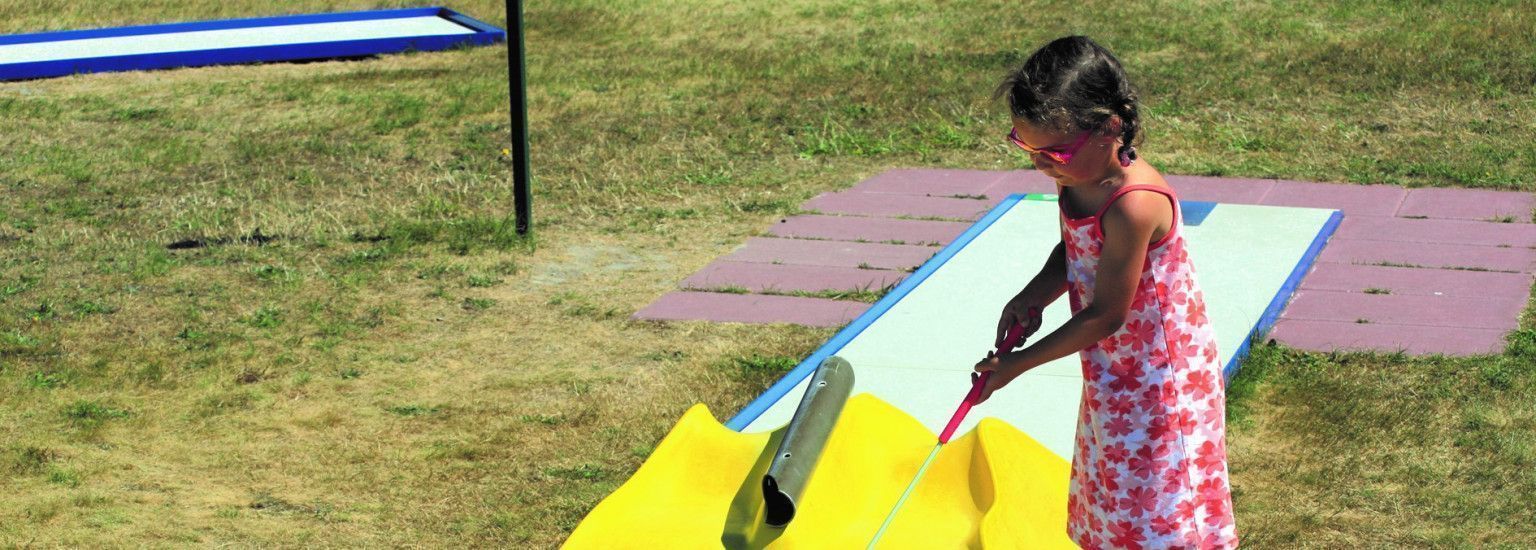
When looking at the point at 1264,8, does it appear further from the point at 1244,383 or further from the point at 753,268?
the point at 1244,383

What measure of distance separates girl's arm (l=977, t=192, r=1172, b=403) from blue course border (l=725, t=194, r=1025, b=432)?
66.4 inches

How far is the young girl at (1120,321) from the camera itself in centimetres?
291

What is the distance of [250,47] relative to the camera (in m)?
11.7

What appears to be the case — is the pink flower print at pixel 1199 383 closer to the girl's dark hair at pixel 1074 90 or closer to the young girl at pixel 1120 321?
the young girl at pixel 1120 321

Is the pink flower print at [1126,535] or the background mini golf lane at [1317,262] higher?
the pink flower print at [1126,535]

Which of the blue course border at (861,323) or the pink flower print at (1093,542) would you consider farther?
the blue course border at (861,323)

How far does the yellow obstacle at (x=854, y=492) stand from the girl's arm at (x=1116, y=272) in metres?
0.81

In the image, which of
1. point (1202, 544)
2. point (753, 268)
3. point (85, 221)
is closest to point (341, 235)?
point (85, 221)

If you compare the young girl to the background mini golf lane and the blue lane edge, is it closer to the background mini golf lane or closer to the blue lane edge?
the background mini golf lane

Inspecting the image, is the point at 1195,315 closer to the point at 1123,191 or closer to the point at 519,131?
the point at 1123,191

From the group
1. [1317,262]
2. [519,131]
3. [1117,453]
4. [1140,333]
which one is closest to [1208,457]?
[1117,453]

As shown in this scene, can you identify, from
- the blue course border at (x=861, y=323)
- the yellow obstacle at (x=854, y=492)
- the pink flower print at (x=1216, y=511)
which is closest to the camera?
the pink flower print at (x=1216, y=511)

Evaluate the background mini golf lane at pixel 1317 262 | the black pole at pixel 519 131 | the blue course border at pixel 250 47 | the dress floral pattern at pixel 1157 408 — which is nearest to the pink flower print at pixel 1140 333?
the dress floral pattern at pixel 1157 408

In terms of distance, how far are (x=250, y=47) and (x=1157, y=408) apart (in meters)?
9.92
